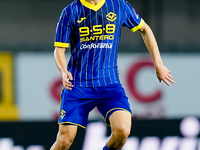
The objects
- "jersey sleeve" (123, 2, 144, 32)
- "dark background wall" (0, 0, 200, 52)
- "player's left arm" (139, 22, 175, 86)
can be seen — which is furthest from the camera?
"dark background wall" (0, 0, 200, 52)

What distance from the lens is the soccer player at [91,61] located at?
402cm

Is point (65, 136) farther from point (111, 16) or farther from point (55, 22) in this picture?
point (55, 22)

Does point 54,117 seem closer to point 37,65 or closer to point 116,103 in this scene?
point 37,65

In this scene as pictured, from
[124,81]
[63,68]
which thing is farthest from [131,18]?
[124,81]

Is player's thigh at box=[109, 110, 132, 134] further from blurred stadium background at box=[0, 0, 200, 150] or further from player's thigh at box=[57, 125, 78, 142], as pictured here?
blurred stadium background at box=[0, 0, 200, 150]

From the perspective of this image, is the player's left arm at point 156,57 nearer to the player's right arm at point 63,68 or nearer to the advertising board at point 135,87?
the player's right arm at point 63,68

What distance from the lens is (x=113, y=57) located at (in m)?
4.09

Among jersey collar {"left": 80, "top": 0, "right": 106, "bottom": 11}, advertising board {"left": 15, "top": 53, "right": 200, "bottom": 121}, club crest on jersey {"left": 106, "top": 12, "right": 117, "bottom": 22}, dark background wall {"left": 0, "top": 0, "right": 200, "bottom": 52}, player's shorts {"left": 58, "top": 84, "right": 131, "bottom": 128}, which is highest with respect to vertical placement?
jersey collar {"left": 80, "top": 0, "right": 106, "bottom": 11}

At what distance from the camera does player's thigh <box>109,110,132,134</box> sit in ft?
12.7

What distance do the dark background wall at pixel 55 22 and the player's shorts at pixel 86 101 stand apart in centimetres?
286

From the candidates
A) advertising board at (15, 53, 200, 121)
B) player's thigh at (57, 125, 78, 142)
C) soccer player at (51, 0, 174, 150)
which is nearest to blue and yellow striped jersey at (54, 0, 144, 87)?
soccer player at (51, 0, 174, 150)

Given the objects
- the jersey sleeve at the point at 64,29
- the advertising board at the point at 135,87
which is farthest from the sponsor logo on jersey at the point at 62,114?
the advertising board at the point at 135,87

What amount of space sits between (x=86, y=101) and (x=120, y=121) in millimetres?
355

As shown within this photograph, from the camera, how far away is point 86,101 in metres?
4.06
